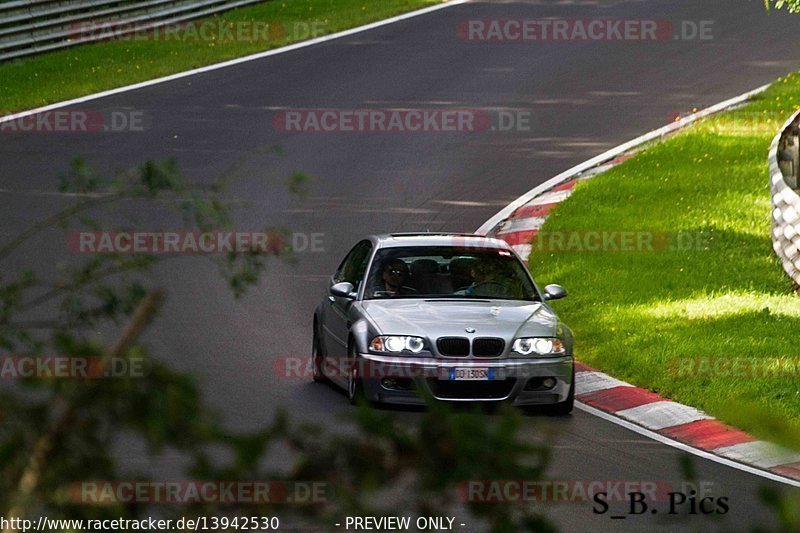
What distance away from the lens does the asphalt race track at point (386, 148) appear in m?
11.9

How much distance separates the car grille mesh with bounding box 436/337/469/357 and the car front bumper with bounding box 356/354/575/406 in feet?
0.27

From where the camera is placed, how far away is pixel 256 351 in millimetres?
13430

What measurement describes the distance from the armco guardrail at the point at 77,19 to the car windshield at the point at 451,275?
59.4ft

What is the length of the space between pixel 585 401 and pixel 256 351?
320 centimetres

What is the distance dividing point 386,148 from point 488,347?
12984mm

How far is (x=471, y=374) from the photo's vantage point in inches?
443

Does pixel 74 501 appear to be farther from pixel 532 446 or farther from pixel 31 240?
pixel 31 240

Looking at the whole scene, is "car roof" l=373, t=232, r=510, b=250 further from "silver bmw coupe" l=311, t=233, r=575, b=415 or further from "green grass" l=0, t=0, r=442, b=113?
"green grass" l=0, t=0, r=442, b=113

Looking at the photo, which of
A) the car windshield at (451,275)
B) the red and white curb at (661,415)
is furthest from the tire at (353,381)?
the red and white curb at (661,415)

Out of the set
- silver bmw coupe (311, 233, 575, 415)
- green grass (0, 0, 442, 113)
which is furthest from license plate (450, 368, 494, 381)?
green grass (0, 0, 442, 113)

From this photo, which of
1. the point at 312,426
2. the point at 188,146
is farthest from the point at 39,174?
the point at 312,426

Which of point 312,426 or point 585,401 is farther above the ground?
point 312,426

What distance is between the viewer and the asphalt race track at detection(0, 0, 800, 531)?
1187cm

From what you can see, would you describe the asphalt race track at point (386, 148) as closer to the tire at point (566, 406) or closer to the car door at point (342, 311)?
the tire at point (566, 406)
